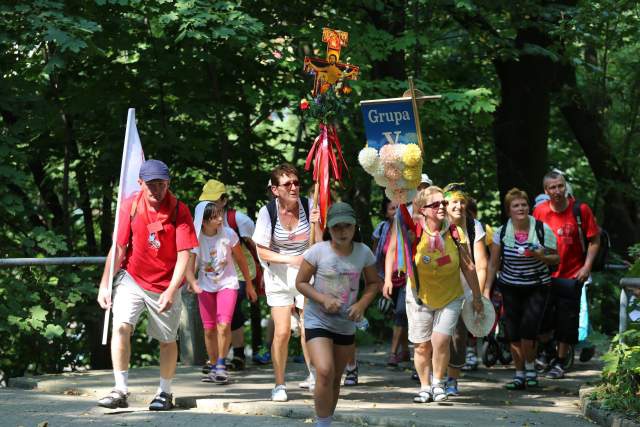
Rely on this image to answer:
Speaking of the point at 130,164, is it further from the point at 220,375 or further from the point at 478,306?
the point at 478,306

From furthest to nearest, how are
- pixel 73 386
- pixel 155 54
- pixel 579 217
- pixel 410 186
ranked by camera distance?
pixel 155 54, pixel 579 217, pixel 73 386, pixel 410 186

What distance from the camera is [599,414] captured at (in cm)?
876

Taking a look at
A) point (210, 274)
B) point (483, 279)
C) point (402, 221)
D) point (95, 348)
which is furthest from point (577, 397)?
point (95, 348)

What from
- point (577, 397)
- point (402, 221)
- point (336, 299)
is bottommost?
point (577, 397)

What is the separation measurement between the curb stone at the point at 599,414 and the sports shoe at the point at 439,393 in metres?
1.15

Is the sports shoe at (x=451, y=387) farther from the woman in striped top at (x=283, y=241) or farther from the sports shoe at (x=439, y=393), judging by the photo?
the woman in striped top at (x=283, y=241)

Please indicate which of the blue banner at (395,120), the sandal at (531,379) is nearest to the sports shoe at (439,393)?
the sandal at (531,379)

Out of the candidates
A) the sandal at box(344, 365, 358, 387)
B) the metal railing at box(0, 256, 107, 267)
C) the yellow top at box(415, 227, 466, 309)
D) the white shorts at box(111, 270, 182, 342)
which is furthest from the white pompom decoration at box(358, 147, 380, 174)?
the metal railing at box(0, 256, 107, 267)

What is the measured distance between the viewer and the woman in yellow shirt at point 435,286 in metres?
9.45

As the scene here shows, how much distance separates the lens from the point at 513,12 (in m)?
14.8

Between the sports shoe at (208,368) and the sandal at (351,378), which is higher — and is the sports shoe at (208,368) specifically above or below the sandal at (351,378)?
above

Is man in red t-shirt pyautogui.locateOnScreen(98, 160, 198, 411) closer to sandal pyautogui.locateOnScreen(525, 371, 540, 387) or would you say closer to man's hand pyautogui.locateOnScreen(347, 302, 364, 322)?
man's hand pyautogui.locateOnScreen(347, 302, 364, 322)

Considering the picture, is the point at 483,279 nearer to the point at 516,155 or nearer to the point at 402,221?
the point at 402,221

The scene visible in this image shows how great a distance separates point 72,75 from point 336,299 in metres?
8.26
